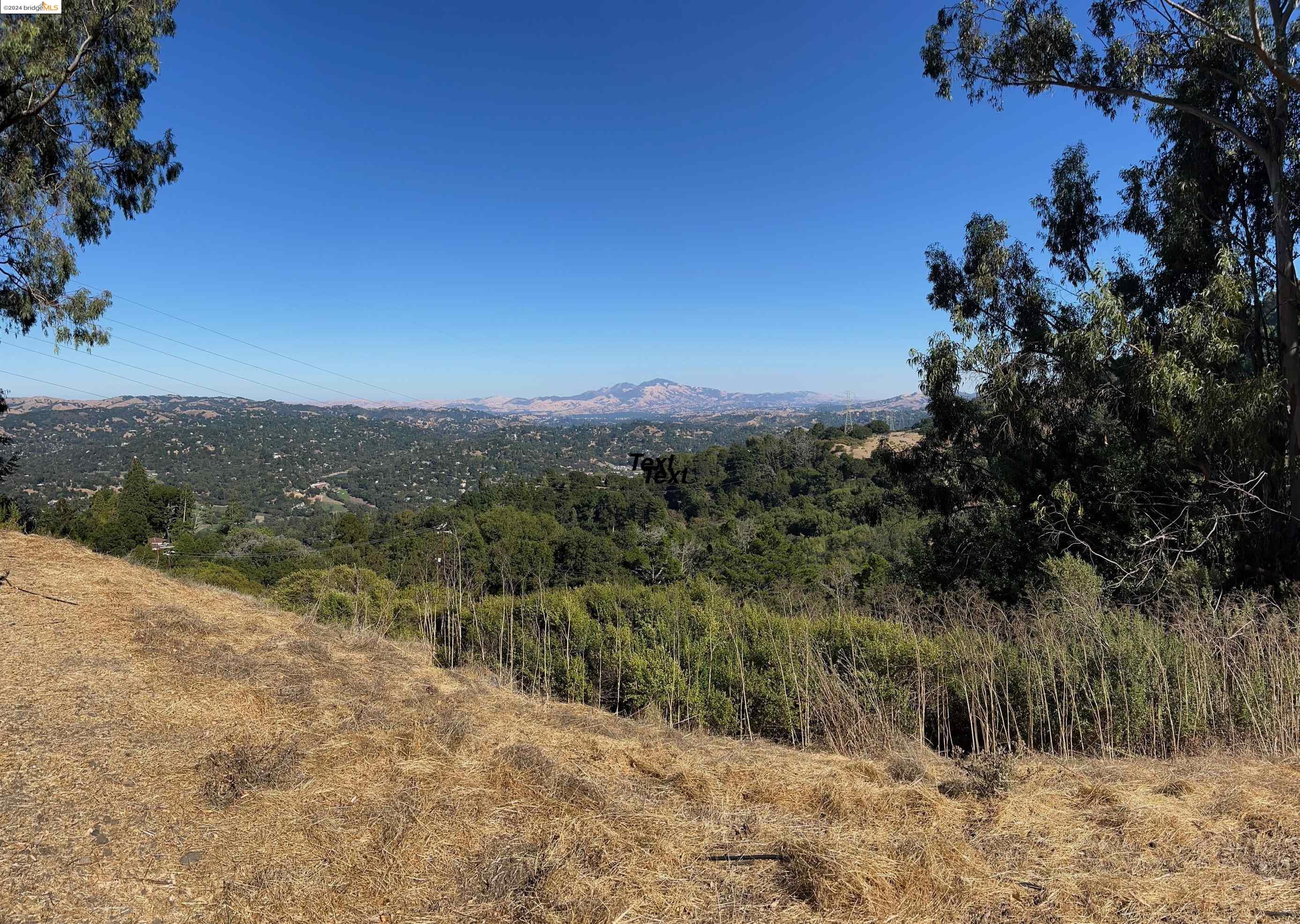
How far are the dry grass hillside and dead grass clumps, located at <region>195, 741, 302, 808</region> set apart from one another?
1cm

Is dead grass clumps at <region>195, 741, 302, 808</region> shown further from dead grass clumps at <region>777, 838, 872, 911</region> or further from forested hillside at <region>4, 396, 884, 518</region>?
forested hillside at <region>4, 396, 884, 518</region>

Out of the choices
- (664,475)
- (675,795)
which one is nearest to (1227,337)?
(664,475)

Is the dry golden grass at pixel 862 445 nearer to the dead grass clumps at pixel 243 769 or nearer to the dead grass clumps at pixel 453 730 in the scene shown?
the dead grass clumps at pixel 453 730

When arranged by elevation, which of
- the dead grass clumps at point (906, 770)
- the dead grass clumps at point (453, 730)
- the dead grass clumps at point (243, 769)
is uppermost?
the dead grass clumps at point (243, 769)

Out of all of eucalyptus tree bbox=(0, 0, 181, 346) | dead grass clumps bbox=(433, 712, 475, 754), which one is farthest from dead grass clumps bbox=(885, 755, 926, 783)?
eucalyptus tree bbox=(0, 0, 181, 346)

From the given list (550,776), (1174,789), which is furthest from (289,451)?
(1174,789)

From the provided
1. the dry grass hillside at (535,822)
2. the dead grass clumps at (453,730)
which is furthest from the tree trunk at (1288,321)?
the dead grass clumps at (453,730)

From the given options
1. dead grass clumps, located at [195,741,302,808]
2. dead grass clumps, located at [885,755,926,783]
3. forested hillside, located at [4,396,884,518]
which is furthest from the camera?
forested hillside, located at [4,396,884,518]

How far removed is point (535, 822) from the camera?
278cm

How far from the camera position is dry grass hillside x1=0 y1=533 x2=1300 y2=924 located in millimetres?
2191

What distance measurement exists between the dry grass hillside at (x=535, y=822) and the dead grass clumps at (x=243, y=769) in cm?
1

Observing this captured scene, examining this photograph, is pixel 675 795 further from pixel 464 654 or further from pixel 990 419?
pixel 990 419

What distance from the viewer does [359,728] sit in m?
3.70

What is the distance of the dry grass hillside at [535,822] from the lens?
7.19 feet
